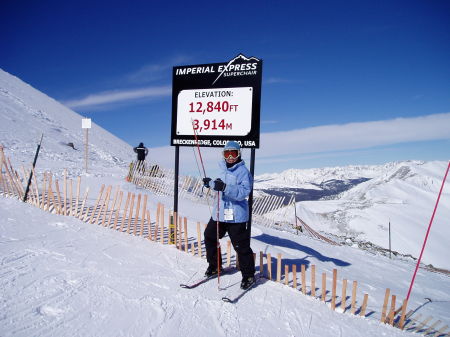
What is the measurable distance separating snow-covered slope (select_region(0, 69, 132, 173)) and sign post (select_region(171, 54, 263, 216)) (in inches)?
506

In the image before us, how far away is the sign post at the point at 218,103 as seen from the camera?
472 centimetres

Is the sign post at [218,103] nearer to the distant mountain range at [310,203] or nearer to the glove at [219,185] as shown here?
the glove at [219,185]

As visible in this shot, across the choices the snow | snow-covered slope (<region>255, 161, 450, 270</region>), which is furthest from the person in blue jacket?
snow-covered slope (<region>255, 161, 450, 270</region>)

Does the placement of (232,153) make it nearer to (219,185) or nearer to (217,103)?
(219,185)

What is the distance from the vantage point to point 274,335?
3076 mm

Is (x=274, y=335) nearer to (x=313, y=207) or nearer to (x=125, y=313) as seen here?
(x=125, y=313)

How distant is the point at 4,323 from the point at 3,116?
29.1 metres

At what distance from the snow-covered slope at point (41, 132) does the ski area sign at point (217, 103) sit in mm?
12840

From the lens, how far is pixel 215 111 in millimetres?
5020

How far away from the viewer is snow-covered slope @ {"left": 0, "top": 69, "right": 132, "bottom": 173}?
18609mm

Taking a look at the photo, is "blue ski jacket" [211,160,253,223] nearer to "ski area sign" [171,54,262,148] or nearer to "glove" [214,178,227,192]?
"glove" [214,178,227,192]

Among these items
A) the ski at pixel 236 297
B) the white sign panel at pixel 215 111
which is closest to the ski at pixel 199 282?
the ski at pixel 236 297

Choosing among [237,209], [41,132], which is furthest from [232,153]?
[41,132]

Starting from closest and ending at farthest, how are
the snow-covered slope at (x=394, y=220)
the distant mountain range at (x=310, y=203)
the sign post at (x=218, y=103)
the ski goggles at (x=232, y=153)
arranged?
the ski goggles at (x=232, y=153), the sign post at (x=218, y=103), the distant mountain range at (x=310, y=203), the snow-covered slope at (x=394, y=220)
